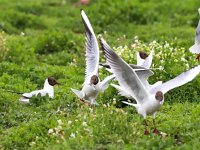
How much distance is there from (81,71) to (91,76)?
3135mm

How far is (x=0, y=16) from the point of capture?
17891 millimetres

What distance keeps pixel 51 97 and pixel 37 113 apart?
790 millimetres

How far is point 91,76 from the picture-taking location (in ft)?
34.2

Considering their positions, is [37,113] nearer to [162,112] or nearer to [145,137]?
[162,112]

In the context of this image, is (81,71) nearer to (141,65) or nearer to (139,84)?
(141,65)

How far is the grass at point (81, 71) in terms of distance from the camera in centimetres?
881

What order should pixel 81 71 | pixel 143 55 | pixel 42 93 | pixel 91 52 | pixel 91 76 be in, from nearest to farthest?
1. pixel 91 76
2. pixel 91 52
3. pixel 42 93
4. pixel 143 55
5. pixel 81 71

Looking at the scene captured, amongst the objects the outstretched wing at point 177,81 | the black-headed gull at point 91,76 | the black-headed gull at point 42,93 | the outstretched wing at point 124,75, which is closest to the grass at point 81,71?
the black-headed gull at point 42,93

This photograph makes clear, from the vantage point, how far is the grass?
8812 millimetres

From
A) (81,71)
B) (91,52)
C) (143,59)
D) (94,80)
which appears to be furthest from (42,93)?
(81,71)

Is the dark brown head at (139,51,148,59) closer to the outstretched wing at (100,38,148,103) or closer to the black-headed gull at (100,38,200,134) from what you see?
the black-headed gull at (100,38,200,134)

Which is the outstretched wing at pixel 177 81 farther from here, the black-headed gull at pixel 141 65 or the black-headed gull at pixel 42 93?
the black-headed gull at pixel 42 93

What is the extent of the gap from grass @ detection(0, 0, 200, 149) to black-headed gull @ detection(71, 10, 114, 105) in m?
0.21

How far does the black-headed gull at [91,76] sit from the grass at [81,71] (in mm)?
213
